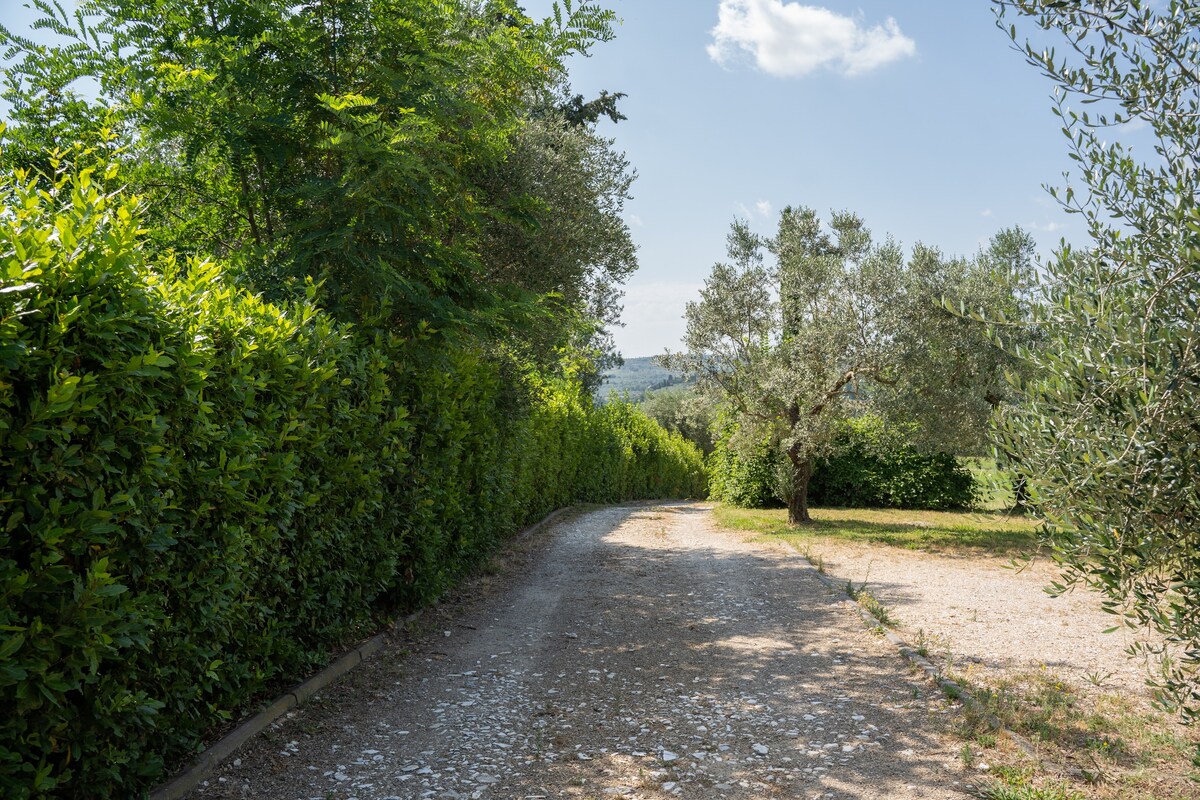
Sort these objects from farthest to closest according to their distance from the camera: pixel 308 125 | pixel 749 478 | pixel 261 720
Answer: pixel 749 478 < pixel 308 125 < pixel 261 720

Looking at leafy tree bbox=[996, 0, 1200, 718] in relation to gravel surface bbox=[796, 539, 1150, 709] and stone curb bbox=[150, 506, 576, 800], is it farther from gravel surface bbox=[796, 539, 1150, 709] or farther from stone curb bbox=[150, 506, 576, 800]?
stone curb bbox=[150, 506, 576, 800]

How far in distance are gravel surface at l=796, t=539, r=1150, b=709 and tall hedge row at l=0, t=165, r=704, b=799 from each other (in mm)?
4535

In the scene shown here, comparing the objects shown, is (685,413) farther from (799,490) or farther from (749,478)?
(799,490)

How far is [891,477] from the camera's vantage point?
23375 millimetres

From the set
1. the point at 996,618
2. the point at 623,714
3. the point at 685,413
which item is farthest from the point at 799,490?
the point at 623,714

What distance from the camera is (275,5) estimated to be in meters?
7.47

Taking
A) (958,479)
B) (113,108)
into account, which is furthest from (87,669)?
(958,479)

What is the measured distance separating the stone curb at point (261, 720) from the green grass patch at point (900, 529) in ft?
27.0

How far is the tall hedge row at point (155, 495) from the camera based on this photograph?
3.08m

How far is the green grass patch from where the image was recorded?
1407 cm

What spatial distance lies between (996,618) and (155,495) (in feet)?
26.3

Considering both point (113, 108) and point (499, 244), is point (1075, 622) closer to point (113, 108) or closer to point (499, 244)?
point (499, 244)

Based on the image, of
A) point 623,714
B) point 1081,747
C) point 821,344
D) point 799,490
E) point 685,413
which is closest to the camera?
point 1081,747

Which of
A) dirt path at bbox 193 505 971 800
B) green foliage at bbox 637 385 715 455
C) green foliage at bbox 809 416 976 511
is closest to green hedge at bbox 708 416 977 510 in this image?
green foliage at bbox 809 416 976 511
